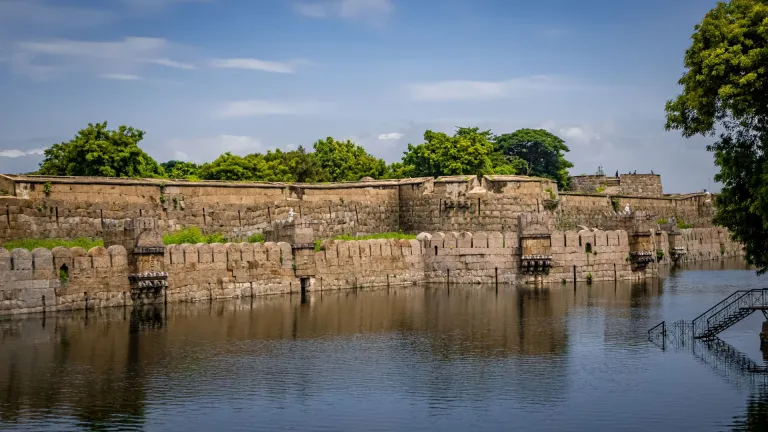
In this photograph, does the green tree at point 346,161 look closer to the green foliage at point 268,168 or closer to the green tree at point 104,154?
the green foliage at point 268,168

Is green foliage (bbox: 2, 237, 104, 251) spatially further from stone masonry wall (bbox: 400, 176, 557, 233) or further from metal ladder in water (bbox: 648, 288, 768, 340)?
metal ladder in water (bbox: 648, 288, 768, 340)

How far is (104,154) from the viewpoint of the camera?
50750mm

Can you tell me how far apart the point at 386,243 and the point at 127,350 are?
→ 18.0 meters

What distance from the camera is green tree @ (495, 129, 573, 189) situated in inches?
3179

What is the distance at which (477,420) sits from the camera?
18.8 metres

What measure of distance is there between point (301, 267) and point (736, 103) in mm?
19581

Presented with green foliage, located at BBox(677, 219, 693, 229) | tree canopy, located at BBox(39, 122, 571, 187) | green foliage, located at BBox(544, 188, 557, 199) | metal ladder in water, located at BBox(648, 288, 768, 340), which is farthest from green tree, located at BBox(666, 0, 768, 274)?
green foliage, located at BBox(677, 219, 693, 229)

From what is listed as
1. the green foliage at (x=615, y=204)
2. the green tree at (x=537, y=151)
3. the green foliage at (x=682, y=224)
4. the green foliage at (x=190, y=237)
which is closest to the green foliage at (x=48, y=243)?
the green foliage at (x=190, y=237)

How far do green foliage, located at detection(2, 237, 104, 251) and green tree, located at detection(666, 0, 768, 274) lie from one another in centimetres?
2105

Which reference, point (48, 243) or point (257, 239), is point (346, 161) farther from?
point (48, 243)

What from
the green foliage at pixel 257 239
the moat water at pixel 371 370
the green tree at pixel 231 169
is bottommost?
the moat water at pixel 371 370

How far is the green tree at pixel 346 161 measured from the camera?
68312mm

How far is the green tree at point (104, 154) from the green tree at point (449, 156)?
19.9 metres

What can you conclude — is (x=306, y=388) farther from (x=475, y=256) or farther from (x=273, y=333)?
(x=475, y=256)
